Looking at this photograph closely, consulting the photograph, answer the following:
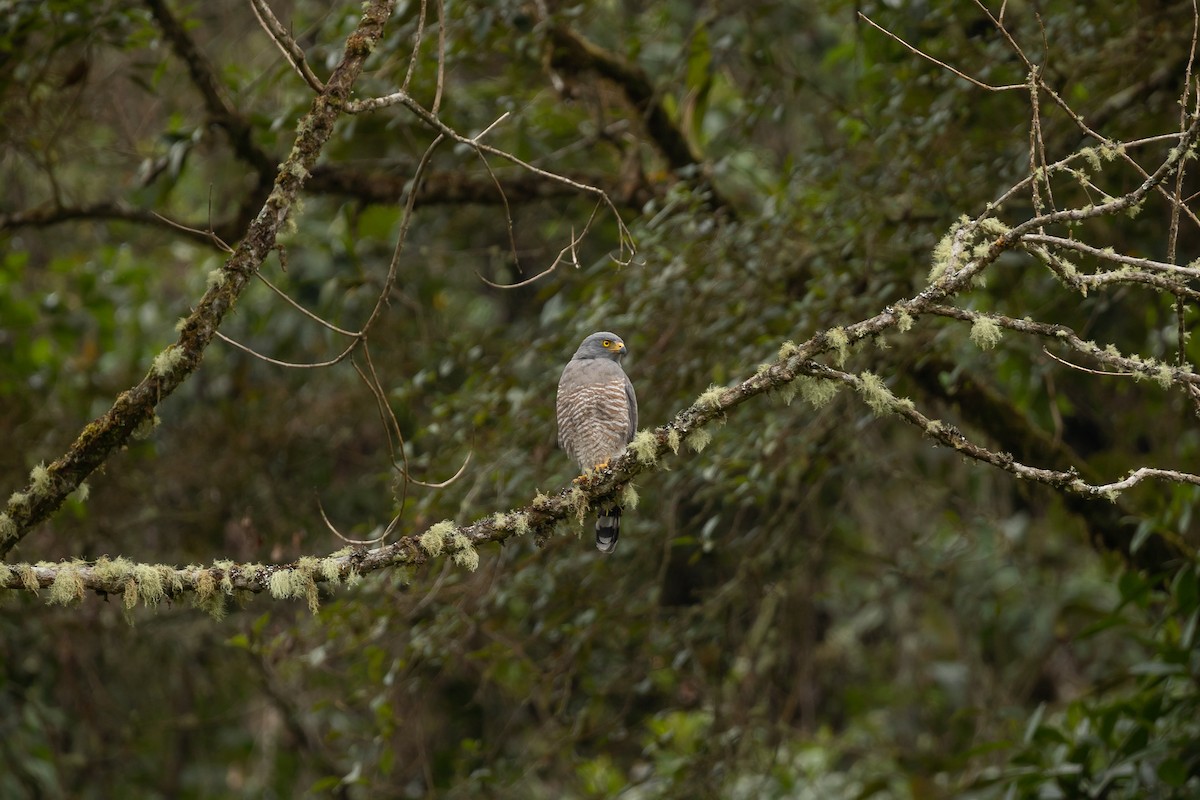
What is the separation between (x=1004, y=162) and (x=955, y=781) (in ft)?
13.6

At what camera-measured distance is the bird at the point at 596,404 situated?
458 centimetres

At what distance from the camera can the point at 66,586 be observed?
293cm

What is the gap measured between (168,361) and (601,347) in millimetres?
1959

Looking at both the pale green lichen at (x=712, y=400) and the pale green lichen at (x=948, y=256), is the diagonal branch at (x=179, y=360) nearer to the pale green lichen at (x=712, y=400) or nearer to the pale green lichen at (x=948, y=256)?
the pale green lichen at (x=712, y=400)

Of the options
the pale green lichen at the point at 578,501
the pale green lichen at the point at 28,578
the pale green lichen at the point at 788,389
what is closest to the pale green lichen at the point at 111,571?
the pale green lichen at the point at 28,578

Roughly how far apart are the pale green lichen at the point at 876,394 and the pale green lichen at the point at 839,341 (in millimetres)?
80

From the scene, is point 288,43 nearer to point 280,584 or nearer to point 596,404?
point 280,584

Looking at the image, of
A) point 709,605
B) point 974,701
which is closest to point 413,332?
point 709,605

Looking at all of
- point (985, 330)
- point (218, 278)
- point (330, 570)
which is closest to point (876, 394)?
point (985, 330)

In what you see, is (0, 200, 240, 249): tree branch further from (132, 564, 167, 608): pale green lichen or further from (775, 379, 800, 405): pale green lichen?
(775, 379, 800, 405): pale green lichen

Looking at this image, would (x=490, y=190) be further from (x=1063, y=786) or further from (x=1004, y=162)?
(x=1063, y=786)

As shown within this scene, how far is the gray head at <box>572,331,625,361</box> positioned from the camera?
4.68 m

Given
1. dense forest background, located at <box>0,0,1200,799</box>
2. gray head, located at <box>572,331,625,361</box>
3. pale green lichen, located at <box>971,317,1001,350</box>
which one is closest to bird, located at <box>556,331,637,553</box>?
gray head, located at <box>572,331,625,361</box>

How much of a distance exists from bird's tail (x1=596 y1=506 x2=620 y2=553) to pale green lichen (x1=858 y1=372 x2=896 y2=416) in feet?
4.84
